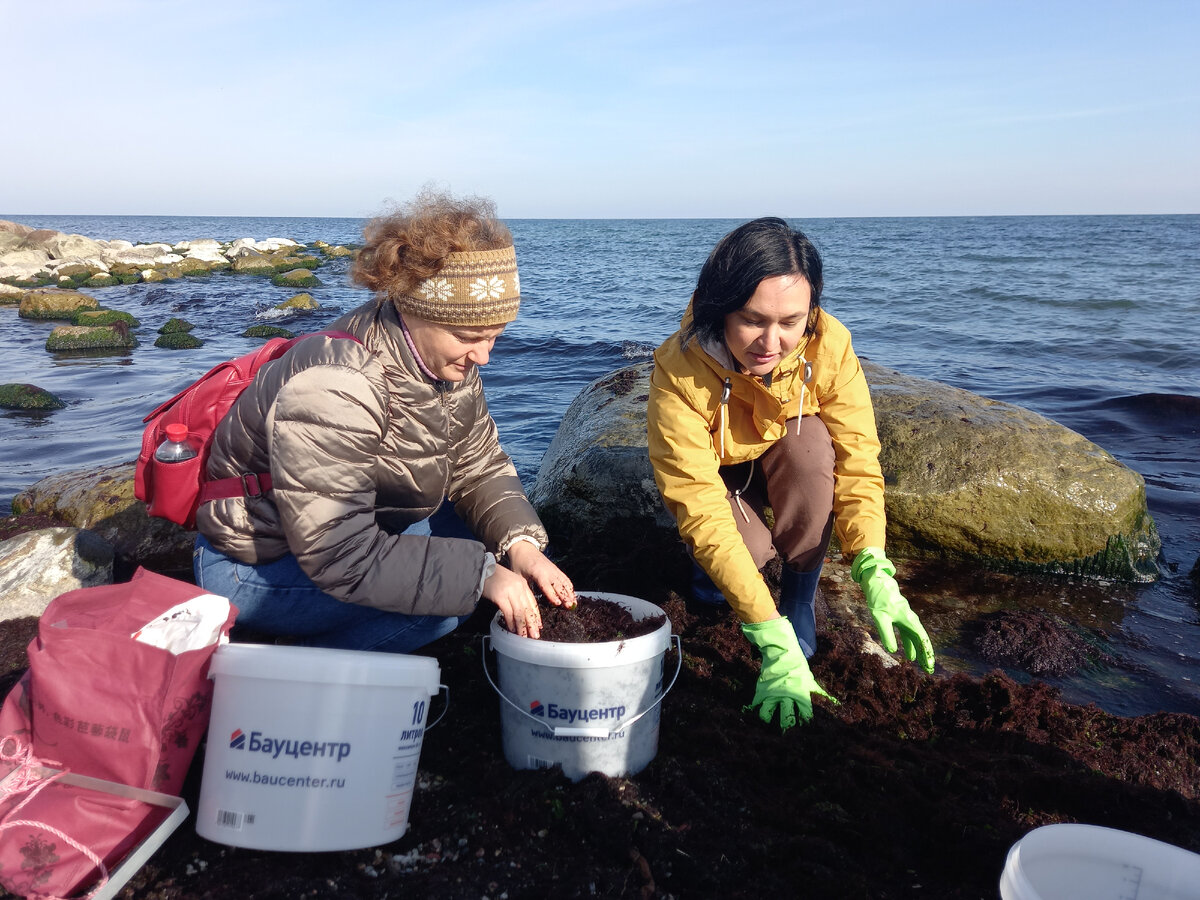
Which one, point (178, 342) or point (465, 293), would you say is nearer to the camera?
point (465, 293)

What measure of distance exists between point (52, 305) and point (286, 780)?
66.4 ft

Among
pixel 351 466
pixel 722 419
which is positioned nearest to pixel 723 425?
pixel 722 419

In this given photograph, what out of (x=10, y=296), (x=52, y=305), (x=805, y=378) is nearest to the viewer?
(x=805, y=378)

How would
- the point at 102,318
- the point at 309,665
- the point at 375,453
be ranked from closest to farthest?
1. the point at 309,665
2. the point at 375,453
3. the point at 102,318

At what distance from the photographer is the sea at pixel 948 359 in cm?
466

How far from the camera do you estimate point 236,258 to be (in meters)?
35.3

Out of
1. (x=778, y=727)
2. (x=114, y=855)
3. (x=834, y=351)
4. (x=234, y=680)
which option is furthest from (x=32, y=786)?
(x=834, y=351)

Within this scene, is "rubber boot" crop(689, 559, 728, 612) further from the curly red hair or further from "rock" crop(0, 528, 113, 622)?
"rock" crop(0, 528, 113, 622)

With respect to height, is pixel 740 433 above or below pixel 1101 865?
above

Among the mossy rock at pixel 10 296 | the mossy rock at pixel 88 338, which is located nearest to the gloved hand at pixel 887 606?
the mossy rock at pixel 88 338

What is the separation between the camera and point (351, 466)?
2420 mm

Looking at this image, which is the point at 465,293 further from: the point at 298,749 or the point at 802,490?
the point at 802,490

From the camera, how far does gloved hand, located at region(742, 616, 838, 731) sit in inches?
115

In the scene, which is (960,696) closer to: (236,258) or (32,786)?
(32,786)
